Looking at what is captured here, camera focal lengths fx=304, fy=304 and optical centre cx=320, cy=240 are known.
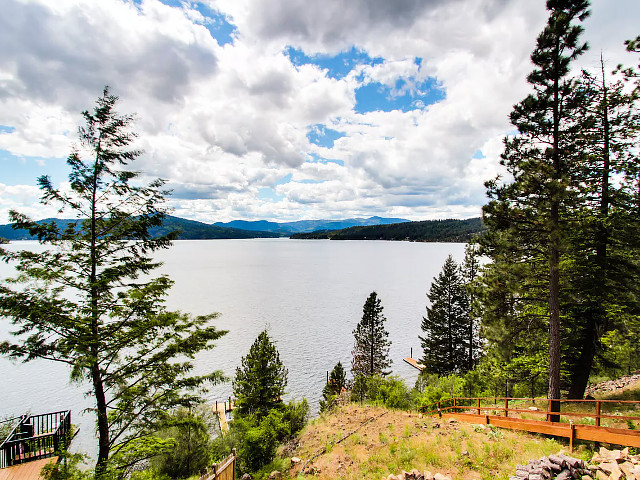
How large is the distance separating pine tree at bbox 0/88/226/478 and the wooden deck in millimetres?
2766

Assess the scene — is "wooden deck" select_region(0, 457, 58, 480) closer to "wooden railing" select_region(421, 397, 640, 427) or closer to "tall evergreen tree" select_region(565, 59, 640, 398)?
"wooden railing" select_region(421, 397, 640, 427)

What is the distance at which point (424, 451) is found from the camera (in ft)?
35.0

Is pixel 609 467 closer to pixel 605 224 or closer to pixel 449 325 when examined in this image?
pixel 605 224

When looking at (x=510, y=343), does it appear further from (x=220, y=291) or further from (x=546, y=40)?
(x=220, y=291)

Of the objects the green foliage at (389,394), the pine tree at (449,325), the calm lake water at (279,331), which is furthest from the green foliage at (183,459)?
the pine tree at (449,325)

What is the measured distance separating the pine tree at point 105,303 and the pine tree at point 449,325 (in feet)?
92.9

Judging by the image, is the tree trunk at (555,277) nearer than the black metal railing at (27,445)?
No

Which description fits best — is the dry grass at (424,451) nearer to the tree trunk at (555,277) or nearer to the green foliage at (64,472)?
the tree trunk at (555,277)

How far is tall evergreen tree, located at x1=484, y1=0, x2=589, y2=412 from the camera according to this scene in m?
11.1

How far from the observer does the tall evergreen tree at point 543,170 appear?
11.1 m

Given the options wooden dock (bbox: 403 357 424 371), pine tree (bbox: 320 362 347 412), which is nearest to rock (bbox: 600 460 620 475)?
pine tree (bbox: 320 362 347 412)

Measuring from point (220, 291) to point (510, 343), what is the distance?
279ft

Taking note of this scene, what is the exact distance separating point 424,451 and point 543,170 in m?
10.7

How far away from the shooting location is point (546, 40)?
1148 cm
